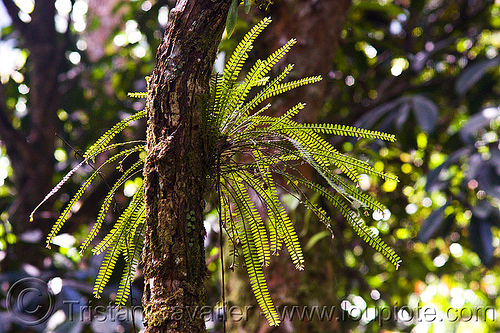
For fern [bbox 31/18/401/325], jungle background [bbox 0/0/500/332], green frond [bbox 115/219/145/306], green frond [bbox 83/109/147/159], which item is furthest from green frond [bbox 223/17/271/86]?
jungle background [bbox 0/0/500/332]

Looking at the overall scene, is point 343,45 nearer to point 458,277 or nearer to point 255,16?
point 255,16

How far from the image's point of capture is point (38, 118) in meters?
2.18

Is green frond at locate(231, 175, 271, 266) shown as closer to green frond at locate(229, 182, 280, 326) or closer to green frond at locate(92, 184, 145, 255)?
green frond at locate(229, 182, 280, 326)

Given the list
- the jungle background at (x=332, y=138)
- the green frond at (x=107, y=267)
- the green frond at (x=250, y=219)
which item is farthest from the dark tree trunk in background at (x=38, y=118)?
the green frond at (x=250, y=219)

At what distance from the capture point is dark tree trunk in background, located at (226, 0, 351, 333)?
1344 millimetres

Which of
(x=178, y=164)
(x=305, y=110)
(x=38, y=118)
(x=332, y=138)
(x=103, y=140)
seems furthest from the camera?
(x=38, y=118)

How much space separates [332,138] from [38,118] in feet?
4.71

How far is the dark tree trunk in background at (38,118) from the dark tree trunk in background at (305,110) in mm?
1206

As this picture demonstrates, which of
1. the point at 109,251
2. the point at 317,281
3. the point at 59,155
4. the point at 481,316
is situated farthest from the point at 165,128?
the point at 59,155

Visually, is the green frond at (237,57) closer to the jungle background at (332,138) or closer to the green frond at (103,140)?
the green frond at (103,140)

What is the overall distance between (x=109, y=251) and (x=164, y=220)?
0.70ft

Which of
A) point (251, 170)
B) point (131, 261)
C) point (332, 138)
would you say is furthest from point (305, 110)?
point (131, 261)

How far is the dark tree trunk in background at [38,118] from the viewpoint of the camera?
215cm

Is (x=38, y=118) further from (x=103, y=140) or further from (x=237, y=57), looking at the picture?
(x=237, y=57)
